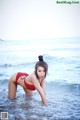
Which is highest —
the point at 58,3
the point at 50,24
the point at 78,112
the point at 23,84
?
the point at 58,3

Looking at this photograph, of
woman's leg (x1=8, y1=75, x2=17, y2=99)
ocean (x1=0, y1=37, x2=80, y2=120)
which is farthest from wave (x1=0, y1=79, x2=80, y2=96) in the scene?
woman's leg (x1=8, y1=75, x2=17, y2=99)

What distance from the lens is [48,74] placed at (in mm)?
2281

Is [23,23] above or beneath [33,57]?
above

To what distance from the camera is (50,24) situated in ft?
7.72

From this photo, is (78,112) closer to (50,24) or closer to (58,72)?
(58,72)

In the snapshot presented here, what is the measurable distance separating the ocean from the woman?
0.04 m

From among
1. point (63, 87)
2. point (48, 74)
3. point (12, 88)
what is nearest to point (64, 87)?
point (63, 87)

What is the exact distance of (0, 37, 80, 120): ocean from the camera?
2234 millimetres

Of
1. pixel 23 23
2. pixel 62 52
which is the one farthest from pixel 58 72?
pixel 23 23

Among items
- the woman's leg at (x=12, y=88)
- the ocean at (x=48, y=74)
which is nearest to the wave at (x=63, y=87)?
the ocean at (x=48, y=74)

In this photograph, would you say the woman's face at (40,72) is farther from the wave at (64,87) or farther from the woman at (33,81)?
the wave at (64,87)

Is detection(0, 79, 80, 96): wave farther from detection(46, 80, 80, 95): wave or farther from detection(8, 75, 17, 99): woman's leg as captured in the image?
detection(8, 75, 17, 99): woman's leg

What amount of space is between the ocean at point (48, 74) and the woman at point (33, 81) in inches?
1.5

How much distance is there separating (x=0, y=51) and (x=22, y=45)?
232 mm
